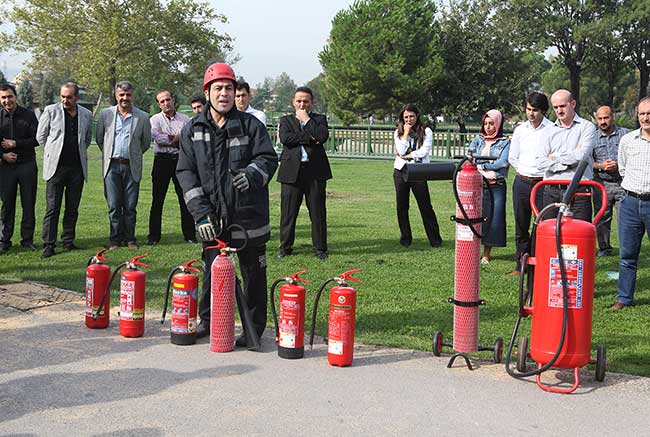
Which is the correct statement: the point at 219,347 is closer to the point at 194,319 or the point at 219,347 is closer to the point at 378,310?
the point at 194,319

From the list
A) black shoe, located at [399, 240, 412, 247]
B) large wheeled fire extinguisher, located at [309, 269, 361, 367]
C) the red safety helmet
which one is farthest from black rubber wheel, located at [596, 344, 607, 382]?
black shoe, located at [399, 240, 412, 247]

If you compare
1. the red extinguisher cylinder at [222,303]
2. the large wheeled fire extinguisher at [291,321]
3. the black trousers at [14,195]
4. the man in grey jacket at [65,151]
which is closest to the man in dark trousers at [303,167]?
A: the man in grey jacket at [65,151]

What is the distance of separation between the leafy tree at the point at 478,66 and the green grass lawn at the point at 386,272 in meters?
42.0

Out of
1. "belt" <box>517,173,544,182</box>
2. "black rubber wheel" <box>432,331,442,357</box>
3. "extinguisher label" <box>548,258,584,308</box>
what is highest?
"belt" <box>517,173,544,182</box>

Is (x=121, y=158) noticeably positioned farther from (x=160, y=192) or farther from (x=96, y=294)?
(x=96, y=294)

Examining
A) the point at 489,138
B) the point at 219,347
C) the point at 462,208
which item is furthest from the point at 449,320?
the point at 489,138

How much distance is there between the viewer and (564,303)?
5176mm

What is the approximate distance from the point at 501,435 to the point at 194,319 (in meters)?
2.76

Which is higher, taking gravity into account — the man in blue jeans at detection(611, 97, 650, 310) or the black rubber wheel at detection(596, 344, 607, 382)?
the man in blue jeans at detection(611, 97, 650, 310)

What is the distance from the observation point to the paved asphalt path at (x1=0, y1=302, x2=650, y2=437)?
181 inches

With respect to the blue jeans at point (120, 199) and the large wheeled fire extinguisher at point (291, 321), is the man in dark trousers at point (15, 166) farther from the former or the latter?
the large wheeled fire extinguisher at point (291, 321)

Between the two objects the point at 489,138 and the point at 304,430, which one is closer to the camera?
the point at 304,430

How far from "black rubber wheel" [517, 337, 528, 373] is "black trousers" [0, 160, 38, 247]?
7.55 metres

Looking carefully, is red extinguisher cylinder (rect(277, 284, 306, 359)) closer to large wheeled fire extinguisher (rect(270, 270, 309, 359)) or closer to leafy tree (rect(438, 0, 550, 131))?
large wheeled fire extinguisher (rect(270, 270, 309, 359))
